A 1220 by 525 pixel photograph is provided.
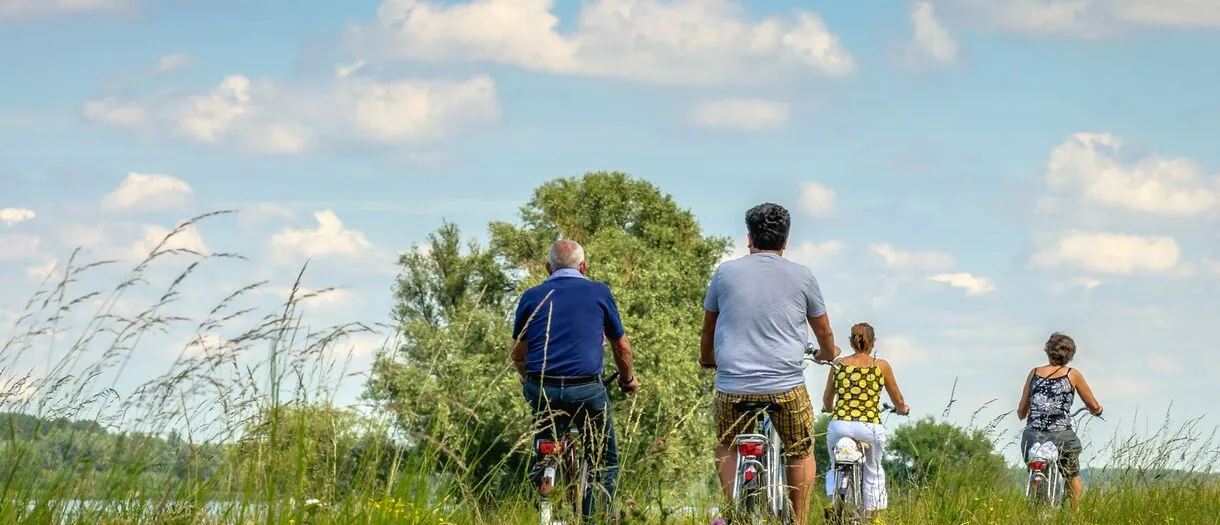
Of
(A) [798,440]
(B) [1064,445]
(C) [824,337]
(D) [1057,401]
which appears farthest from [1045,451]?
(A) [798,440]

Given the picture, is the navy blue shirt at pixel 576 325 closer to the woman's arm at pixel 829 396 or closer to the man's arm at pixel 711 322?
the man's arm at pixel 711 322

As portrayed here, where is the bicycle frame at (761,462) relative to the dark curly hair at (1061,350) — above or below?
below

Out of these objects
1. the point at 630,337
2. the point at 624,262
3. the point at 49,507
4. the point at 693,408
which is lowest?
the point at 49,507

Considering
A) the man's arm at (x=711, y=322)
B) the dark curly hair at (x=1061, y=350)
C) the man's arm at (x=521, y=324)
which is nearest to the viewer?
the man's arm at (x=521, y=324)

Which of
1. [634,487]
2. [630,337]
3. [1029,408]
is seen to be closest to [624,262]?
[630,337]

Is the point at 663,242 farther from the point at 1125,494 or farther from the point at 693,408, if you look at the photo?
the point at 693,408

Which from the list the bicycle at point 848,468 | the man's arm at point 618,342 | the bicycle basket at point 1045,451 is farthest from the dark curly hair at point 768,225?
the bicycle basket at point 1045,451

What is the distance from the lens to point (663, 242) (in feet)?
137

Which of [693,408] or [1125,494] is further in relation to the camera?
[1125,494]

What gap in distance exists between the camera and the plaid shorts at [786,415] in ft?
22.3

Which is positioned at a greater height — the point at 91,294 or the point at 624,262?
the point at 624,262

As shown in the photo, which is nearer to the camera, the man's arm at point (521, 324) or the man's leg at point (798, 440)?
the man's arm at point (521, 324)

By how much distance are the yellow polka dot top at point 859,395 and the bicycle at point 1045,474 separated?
205cm

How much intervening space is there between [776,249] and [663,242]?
3480 cm
